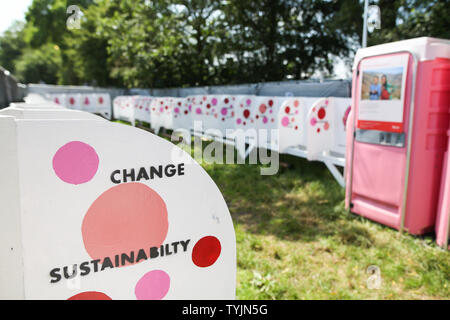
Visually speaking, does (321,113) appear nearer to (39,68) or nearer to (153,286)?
(153,286)

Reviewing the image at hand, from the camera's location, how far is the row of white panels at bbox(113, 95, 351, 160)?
5.04m

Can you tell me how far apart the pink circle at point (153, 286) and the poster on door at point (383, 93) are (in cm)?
297

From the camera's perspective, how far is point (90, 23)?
26875 mm

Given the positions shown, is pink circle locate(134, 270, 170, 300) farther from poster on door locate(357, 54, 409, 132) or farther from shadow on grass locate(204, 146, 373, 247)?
poster on door locate(357, 54, 409, 132)

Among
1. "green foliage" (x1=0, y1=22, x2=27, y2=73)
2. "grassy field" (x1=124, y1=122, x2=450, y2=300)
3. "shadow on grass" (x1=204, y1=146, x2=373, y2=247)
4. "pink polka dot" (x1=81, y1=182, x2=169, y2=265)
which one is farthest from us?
"green foliage" (x1=0, y1=22, x2=27, y2=73)

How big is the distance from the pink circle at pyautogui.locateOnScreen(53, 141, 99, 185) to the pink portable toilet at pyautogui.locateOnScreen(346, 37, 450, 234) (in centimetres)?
311

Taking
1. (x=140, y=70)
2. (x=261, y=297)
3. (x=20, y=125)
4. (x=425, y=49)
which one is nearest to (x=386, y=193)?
(x=425, y=49)

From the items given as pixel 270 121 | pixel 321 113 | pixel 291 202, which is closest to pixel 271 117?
pixel 270 121

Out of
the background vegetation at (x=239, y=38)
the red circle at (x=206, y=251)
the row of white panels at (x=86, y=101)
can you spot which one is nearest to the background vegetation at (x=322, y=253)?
the red circle at (x=206, y=251)

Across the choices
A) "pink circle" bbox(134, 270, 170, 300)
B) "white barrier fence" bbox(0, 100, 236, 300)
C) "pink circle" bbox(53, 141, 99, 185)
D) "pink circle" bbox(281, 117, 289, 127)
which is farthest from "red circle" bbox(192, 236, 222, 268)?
"pink circle" bbox(281, 117, 289, 127)

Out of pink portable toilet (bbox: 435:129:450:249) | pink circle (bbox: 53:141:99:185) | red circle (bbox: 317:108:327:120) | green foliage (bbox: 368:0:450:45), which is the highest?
green foliage (bbox: 368:0:450:45)

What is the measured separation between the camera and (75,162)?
85cm

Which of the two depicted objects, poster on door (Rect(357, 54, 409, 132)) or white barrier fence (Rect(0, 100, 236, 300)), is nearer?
white barrier fence (Rect(0, 100, 236, 300))

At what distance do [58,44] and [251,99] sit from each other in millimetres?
45637
